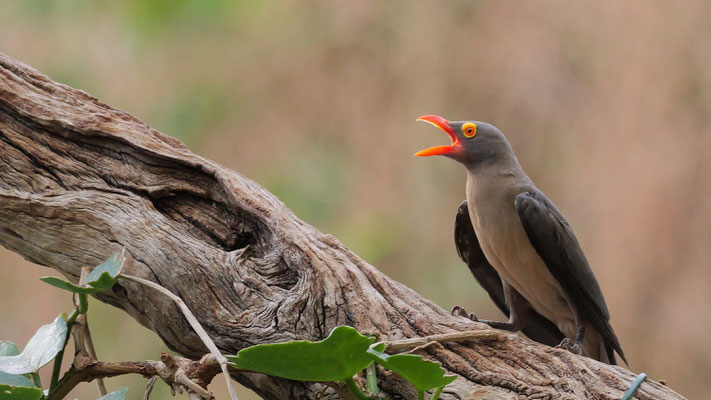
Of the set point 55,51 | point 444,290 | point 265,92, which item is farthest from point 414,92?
point 55,51

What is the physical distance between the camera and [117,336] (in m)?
4.51

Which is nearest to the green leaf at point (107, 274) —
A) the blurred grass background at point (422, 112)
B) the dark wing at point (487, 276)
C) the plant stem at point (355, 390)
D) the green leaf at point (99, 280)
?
the green leaf at point (99, 280)

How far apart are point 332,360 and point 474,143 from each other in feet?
4.37

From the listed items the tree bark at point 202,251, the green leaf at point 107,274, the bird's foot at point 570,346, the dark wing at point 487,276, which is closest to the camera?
the green leaf at point 107,274

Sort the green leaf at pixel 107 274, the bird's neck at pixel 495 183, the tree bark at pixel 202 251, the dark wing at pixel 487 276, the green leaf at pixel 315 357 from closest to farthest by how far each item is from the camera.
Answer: the green leaf at pixel 315 357
the green leaf at pixel 107 274
the tree bark at pixel 202 251
the bird's neck at pixel 495 183
the dark wing at pixel 487 276

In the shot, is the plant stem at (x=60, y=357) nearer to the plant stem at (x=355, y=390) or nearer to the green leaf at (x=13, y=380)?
the green leaf at (x=13, y=380)

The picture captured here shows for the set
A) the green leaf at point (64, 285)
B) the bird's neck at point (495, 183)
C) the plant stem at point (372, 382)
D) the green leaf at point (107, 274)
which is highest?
the bird's neck at point (495, 183)

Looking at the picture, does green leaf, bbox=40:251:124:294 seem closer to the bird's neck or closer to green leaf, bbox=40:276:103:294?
green leaf, bbox=40:276:103:294

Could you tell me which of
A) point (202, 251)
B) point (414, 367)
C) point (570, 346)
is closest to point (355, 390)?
point (414, 367)

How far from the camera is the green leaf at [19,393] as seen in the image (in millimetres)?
1264

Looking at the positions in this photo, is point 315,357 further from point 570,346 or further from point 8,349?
point 570,346

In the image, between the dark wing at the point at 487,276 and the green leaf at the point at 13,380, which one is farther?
the dark wing at the point at 487,276

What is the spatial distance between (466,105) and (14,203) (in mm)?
3431

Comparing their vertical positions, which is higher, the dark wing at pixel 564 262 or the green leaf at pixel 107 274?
the dark wing at pixel 564 262
